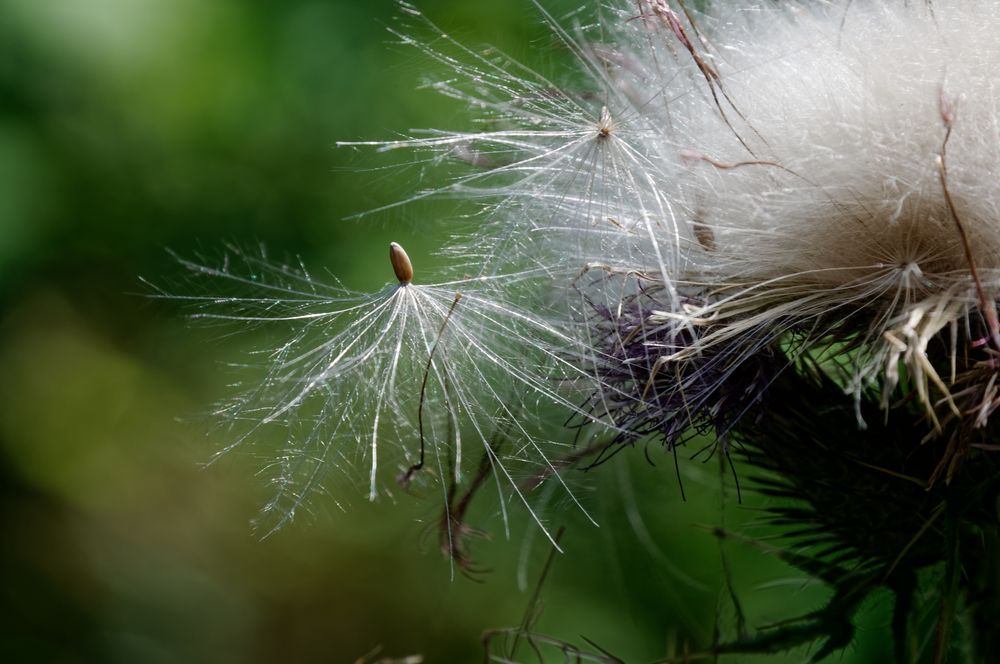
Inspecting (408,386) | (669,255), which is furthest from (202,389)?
(669,255)

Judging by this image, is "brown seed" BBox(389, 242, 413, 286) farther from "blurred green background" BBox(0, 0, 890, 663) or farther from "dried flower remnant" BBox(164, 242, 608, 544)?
"blurred green background" BBox(0, 0, 890, 663)

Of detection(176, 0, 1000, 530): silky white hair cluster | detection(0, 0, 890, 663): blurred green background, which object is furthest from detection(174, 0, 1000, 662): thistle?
detection(0, 0, 890, 663): blurred green background

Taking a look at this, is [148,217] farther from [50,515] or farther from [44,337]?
[50,515]

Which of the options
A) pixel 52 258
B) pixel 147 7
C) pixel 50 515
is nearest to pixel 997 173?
pixel 147 7

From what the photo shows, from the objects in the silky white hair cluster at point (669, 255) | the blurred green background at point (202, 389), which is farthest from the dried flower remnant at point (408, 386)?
the blurred green background at point (202, 389)

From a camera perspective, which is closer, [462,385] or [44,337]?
[462,385]

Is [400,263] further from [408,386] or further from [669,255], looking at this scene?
[669,255]
